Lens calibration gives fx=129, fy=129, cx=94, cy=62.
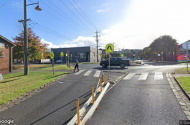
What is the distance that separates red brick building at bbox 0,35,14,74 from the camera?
608 inches

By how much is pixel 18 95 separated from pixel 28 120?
122 inches

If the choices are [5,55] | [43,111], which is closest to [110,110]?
[43,111]

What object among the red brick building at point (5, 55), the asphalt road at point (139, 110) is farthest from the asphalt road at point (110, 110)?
the red brick building at point (5, 55)

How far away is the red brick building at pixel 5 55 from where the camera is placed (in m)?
15.4

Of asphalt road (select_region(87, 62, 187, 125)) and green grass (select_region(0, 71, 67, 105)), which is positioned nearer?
asphalt road (select_region(87, 62, 187, 125))

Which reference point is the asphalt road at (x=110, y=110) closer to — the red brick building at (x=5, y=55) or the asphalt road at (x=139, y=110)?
the asphalt road at (x=139, y=110)

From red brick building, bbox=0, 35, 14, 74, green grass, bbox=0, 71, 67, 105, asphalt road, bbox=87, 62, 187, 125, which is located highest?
red brick building, bbox=0, 35, 14, 74

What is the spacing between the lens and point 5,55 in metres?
16.1

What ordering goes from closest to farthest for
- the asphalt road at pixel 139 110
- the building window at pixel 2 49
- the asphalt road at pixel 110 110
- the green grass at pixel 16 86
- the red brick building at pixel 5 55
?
the asphalt road at pixel 139 110 < the asphalt road at pixel 110 110 < the green grass at pixel 16 86 < the building window at pixel 2 49 < the red brick building at pixel 5 55

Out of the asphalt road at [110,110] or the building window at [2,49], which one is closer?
the asphalt road at [110,110]

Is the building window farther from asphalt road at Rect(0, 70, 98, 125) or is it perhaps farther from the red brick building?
asphalt road at Rect(0, 70, 98, 125)

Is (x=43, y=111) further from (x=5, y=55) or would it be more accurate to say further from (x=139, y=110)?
(x=5, y=55)

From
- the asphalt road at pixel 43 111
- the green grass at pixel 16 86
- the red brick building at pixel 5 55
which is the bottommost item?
the asphalt road at pixel 43 111

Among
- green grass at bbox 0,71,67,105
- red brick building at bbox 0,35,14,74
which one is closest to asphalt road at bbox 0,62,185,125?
green grass at bbox 0,71,67,105
